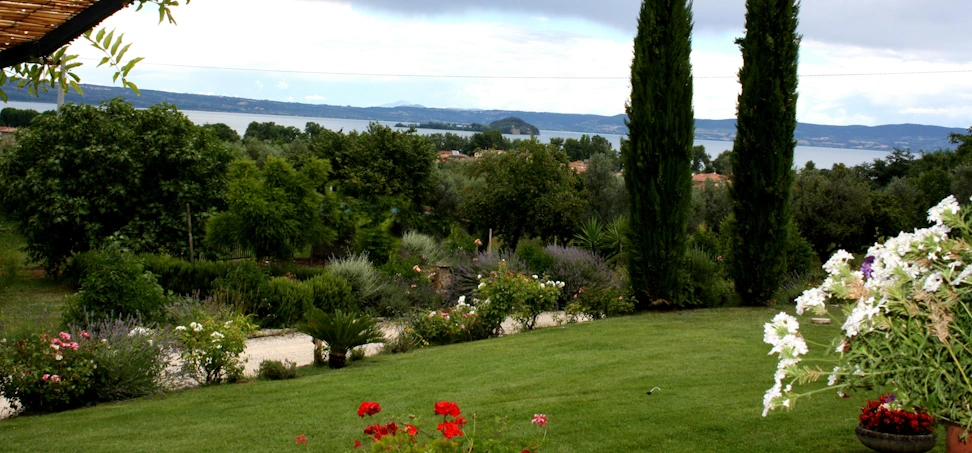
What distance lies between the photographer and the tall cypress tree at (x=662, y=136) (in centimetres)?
1247

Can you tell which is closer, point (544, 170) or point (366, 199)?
point (544, 170)

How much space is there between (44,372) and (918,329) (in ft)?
23.4

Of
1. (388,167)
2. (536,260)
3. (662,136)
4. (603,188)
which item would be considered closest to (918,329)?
(662,136)

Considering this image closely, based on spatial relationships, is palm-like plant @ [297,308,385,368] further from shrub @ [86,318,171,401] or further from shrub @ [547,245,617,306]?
shrub @ [547,245,617,306]

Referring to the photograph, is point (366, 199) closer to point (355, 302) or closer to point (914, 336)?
point (355, 302)

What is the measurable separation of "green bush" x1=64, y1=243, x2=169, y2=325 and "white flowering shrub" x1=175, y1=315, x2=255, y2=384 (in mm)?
870

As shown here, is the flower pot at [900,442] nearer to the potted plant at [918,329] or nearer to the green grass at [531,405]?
the green grass at [531,405]

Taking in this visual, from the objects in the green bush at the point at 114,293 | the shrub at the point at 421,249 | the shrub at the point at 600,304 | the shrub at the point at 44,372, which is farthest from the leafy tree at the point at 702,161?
the shrub at the point at 44,372

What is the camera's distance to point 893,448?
4.05 meters

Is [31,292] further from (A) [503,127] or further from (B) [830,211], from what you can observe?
(A) [503,127]

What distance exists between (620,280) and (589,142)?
31112 mm

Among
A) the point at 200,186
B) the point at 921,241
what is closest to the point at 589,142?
the point at 200,186

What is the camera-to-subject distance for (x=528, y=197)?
72.1 ft

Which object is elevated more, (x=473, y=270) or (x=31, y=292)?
(x=473, y=270)
